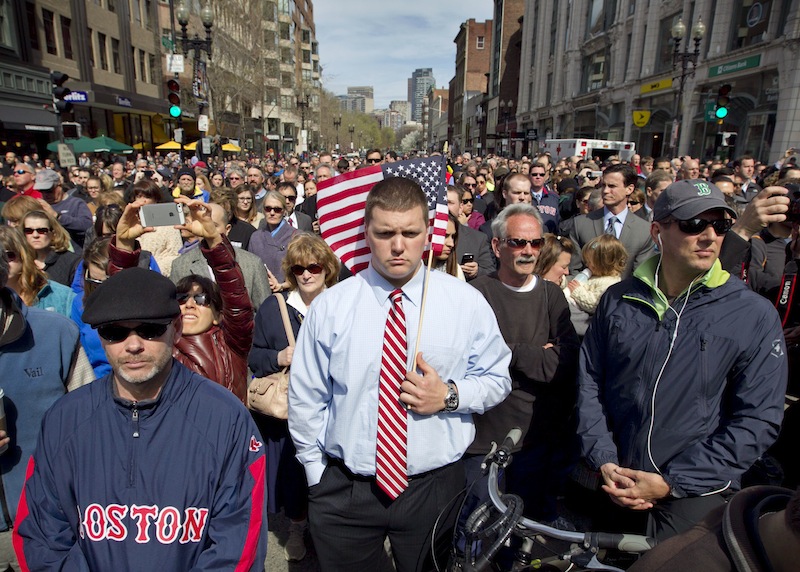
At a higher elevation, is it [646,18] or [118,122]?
[646,18]

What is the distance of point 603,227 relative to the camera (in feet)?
18.3

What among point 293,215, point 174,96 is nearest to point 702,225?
point 293,215

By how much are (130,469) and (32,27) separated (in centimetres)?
3169

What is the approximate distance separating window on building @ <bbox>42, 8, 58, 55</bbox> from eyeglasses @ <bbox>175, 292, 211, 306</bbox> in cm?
3105

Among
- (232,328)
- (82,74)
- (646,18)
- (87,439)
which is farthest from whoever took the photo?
(646,18)

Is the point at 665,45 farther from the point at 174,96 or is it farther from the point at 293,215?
the point at 293,215

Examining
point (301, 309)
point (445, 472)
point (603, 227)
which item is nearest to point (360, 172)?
point (301, 309)

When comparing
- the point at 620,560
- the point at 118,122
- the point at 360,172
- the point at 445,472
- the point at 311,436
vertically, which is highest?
the point at 118,122

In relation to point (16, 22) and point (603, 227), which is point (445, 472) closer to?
point (603, 227)

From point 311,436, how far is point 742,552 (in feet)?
5.60

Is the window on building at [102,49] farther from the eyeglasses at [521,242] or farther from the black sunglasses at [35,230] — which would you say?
the eyeglasses at [521,242]

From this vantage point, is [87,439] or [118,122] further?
[118,122]

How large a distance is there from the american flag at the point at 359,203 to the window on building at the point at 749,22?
2360 centimetres

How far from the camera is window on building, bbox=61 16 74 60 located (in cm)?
2737
